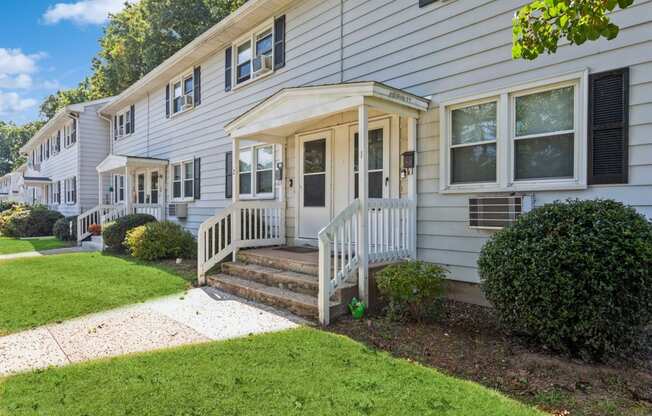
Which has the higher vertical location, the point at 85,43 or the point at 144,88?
the point at 85,43

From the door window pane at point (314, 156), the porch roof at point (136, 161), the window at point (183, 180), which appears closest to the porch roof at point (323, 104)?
the door window pane at point (314, 156)

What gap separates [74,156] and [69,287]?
13.8 metres

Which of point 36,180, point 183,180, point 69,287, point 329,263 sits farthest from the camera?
point 36,180

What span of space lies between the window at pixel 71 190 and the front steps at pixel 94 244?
6.20m

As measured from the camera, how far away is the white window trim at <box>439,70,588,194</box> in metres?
4.31

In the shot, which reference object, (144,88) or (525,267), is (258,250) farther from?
(144,88)

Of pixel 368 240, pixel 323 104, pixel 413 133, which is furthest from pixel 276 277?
pixel 413 133

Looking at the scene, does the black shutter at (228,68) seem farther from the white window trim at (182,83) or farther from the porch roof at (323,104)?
the porch roof at (323,104)

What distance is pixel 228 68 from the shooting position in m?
9.81

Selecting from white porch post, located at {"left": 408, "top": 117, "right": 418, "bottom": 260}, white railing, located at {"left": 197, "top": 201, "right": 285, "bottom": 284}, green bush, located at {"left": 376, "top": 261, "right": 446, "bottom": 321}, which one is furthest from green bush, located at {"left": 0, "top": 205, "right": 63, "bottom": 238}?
green bush, located at {"left": 376, "top": 261, "right": 446, "bottom": 321}

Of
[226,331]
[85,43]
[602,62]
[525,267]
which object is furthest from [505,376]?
[85,43]

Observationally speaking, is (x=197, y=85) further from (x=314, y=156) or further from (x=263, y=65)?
(x=314, y=156)

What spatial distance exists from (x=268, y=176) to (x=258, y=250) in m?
2.05

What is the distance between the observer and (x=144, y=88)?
13352 mm
